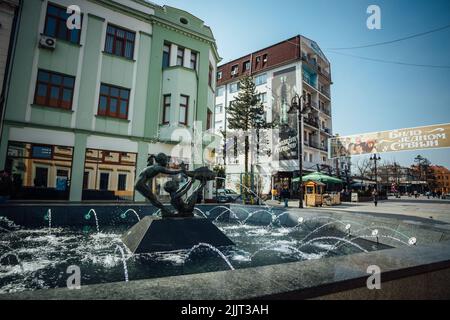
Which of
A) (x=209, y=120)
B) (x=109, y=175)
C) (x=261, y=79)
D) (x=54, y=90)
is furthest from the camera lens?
(x=261, y=79)

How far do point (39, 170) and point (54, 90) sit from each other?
4861 mm

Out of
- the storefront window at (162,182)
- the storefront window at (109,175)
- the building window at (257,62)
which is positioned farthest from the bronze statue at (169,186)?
the building window at (257,62)

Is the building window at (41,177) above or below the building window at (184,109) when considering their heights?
below

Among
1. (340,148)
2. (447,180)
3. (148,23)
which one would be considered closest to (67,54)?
(148,23)

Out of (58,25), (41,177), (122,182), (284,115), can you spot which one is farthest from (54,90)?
(284,115)

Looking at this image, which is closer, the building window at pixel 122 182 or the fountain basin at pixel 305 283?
the fountain basin at pixel 305 283

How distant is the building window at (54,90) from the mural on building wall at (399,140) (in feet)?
70.8

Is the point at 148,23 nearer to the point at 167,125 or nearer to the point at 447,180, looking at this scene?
the point at 167,125

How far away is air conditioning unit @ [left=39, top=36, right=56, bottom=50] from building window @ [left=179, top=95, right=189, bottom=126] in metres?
8.20

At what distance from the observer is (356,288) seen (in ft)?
6.63

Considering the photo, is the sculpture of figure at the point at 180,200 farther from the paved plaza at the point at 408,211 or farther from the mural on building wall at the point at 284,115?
the mural on building wall at the point at 284,115

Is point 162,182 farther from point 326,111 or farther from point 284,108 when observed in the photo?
point 326,111

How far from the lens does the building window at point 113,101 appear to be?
16.2 m

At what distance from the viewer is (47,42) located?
14141mm
